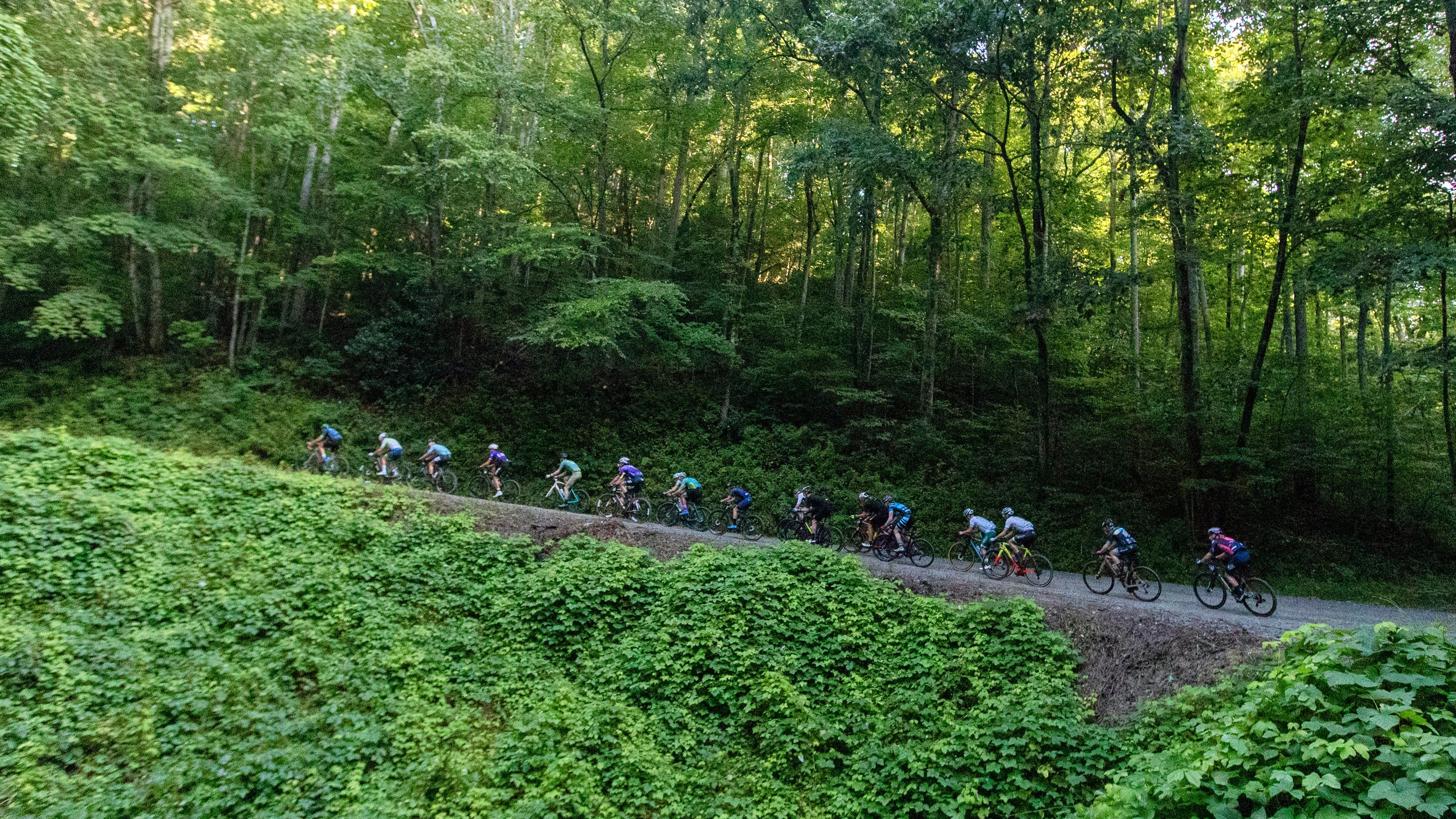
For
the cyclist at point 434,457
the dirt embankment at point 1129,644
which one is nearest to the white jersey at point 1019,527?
the dirt embankment at point 1129,644

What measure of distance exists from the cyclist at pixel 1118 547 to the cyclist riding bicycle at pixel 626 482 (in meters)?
8.82

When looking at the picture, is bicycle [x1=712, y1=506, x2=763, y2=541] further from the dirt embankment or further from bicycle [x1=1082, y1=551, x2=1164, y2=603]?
bicycle [x1=1082, y1=551, x2=1164, y2=603]

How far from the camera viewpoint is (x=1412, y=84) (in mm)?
10312

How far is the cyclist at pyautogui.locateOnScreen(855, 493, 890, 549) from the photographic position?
41.2ft

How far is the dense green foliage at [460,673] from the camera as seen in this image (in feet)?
21.5

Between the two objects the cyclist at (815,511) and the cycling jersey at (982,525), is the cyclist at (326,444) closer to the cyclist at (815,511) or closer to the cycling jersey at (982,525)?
the cyclist at (815,511)

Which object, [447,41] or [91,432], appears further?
[447,41]

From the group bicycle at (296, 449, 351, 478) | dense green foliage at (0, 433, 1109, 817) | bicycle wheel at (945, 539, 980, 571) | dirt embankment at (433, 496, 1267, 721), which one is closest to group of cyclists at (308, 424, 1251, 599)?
bicycle at (296, 449, 351, 478)

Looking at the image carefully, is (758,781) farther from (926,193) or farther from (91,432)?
(91,432)

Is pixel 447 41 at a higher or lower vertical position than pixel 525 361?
higher

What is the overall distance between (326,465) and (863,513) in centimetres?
1235

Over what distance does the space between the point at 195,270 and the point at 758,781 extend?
74.2 ft

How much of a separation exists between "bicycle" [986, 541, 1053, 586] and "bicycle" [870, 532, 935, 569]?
1.11 metres

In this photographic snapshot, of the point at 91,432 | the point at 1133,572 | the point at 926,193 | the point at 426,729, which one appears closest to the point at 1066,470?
the point at 1133,572
